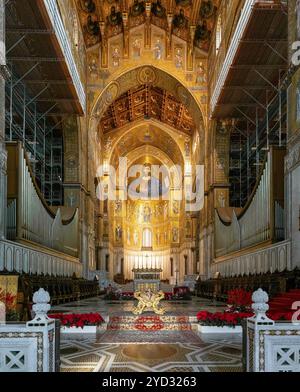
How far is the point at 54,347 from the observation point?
5.12 metres

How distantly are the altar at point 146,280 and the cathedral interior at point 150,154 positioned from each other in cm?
14

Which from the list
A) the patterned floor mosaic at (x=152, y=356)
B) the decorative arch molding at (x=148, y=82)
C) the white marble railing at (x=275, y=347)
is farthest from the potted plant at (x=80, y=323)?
the decorative arch molding at (x=148, y=82)

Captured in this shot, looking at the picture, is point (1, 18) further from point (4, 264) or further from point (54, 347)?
point (54, 347)

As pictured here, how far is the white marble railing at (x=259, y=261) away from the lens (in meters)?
12.7

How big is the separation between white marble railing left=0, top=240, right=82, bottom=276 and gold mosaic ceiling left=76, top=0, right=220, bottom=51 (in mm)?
12985

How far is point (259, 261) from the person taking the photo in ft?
51.9

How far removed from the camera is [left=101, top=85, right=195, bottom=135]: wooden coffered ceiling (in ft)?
112

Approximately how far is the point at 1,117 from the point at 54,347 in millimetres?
7993

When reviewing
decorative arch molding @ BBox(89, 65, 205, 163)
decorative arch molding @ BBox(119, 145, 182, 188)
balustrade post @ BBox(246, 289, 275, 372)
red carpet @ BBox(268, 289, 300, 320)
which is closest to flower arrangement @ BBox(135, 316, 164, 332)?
red carpet @ BBox(268, 289, 300, 320)

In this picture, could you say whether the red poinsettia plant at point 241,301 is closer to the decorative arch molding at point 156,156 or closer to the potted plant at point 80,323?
the potted plant at point 80,323

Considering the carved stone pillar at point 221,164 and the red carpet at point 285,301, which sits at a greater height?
the carved stone pillar at point 221,164

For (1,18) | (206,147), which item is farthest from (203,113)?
(1,18)

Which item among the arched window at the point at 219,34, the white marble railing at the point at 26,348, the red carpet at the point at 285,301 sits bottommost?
the red carpet at the point at 285,301

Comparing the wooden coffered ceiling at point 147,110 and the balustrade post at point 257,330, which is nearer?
the balustrade post at point 257,330
